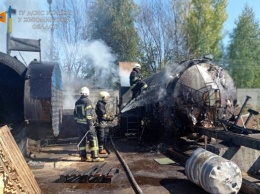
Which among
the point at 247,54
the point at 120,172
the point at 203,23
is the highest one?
the point at 203,23

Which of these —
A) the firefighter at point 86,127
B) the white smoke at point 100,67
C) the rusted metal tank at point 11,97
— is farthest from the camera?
the white smoke at point 100,67

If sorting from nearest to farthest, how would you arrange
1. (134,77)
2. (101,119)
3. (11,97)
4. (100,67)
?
(11,97) < (101,119) < (134,77) < (100,67)

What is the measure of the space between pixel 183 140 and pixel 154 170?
2550 millimetres

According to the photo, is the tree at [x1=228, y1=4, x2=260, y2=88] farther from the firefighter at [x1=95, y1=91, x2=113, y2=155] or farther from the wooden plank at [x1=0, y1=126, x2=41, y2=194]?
the wooden plank at [x1=0, y1=126, x2=41, y2=194]

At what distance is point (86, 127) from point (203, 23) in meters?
23.2

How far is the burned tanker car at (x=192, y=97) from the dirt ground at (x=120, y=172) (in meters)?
0.98

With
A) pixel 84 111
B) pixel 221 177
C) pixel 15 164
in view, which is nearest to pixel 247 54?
pixel 84 111

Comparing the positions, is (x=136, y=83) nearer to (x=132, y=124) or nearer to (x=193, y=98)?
(x=132, y=124)

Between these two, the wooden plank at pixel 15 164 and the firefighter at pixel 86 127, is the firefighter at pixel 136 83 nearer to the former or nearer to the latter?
the firefighter at pixel 86 127

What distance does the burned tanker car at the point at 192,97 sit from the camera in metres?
7.16

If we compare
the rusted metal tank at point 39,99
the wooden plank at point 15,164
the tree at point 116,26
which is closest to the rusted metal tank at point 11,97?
the rusted metal tank at point 39,99

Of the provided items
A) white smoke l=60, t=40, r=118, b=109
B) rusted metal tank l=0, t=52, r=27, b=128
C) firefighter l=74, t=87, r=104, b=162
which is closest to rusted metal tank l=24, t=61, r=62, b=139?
rusted metal tank l=0, t=52, r=27, b=128

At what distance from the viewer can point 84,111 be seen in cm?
741

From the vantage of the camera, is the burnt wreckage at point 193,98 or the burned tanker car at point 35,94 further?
the burnt wreckage at point 193,98
